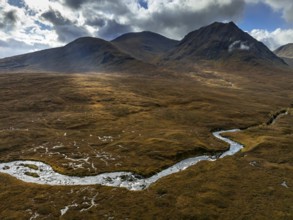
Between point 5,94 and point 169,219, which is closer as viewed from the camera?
point 169,219

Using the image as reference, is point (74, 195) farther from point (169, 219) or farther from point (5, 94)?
point (5, 94)

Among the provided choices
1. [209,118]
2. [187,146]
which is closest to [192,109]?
[209,118]

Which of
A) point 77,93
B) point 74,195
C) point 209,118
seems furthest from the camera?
point 77,93

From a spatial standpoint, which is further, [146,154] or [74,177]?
[146,154]

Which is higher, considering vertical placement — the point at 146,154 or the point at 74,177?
the point at 146,154

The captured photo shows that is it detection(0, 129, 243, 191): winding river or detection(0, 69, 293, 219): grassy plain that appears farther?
detection(0, 129, 243, 191): winding river
